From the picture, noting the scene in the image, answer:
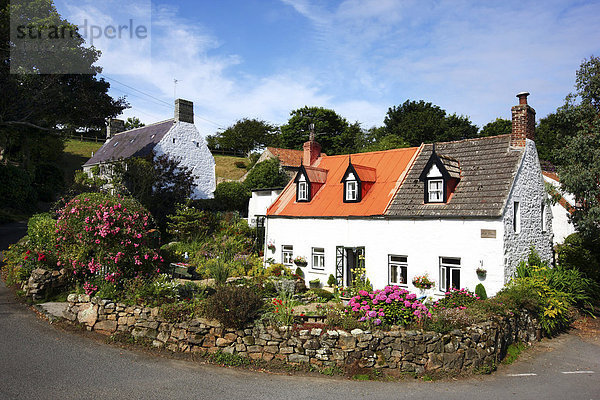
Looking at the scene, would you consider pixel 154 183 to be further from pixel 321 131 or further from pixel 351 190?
pixel 321 131

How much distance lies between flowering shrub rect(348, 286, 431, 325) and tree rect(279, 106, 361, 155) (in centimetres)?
4615

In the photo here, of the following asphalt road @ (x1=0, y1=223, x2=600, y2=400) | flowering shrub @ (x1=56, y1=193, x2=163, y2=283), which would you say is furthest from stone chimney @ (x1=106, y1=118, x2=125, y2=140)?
asphalt road @ (x1=0, y1=223, x2=600, y2=400)

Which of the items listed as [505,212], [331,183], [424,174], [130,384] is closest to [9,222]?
[331,183]

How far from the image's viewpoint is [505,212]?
15211 mm

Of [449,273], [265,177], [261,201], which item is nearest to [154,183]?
[261,201]

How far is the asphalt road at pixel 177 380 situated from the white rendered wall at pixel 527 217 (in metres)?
4.92

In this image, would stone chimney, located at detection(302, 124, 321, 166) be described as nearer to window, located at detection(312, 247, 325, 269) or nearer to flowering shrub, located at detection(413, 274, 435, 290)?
window, located at detection(312, 247, 325, 269)

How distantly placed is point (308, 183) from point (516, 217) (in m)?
10.5

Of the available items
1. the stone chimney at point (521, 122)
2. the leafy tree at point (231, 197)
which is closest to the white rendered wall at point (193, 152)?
the leafy tree at point (231, 197)

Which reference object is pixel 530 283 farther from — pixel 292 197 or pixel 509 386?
pixel 292 197

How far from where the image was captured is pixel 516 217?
16547 mm

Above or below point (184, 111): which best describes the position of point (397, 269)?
below

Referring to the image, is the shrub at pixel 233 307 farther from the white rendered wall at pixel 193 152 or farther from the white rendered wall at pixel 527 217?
the white rendered wall at pixel 193 152

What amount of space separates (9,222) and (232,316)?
3078 cm
